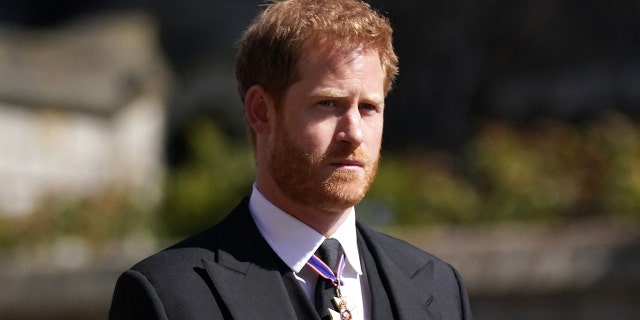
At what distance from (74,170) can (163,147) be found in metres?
1.10

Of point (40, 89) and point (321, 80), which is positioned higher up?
point (321, 80)

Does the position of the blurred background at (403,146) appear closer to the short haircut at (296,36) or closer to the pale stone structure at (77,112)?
the pale stone structure at (77,112)

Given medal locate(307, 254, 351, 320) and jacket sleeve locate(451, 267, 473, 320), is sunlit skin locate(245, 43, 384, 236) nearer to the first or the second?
medal locate(307, 254, 351, 320)

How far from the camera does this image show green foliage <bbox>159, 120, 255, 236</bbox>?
39.0ft

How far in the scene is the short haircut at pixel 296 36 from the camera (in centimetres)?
387

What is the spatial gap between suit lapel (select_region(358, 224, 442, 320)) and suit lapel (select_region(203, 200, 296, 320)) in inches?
11.6

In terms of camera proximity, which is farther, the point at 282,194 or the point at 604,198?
the point at 604,198

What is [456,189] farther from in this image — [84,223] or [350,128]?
[350,128]

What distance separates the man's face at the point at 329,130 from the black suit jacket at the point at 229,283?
0.22 metres

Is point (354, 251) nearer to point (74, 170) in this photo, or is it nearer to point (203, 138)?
point (203, 138)

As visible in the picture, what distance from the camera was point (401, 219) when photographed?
36.0 feet

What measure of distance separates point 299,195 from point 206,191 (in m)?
8.11

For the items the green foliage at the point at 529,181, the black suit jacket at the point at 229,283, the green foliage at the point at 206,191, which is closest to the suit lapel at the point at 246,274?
the black suit jacket at the point at 229,283

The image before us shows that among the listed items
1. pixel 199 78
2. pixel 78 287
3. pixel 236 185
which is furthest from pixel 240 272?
pixel 199 78
